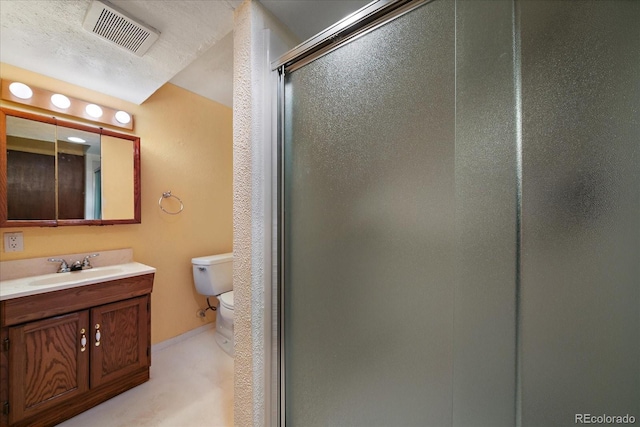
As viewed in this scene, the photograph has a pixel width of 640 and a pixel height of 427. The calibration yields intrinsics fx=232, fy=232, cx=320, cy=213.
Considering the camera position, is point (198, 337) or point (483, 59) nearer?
point (483, 59)

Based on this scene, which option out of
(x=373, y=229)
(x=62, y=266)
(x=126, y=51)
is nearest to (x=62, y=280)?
(x=62, y=266)

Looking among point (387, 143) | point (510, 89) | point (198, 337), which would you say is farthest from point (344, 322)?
point (198, 337)

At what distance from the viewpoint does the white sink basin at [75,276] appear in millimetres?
1498

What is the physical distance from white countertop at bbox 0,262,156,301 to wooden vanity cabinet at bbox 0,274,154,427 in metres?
0.03

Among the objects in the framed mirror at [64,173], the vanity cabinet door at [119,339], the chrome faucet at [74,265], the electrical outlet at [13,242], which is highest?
the framed mirror at [64,173]

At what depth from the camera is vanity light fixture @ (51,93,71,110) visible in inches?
65.7

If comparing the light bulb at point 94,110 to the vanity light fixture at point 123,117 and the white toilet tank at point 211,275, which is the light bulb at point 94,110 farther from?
the white toilet tank at point 211,275

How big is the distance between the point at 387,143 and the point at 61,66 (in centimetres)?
226

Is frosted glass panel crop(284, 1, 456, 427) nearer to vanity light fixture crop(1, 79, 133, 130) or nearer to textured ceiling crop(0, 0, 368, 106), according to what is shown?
textured ceiling crop(0, 0, 368, 106)

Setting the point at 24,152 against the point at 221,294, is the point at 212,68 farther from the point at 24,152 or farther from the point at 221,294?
the point at 221,294

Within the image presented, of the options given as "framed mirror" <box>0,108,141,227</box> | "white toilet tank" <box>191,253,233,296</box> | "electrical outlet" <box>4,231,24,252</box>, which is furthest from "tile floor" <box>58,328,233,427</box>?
"framed mirror" <box>0,108,141,227</box>

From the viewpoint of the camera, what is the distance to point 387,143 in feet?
2.55

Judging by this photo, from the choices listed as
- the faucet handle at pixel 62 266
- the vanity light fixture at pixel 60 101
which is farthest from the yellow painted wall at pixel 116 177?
the faucet handle at pixel 62 266

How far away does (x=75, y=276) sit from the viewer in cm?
161
